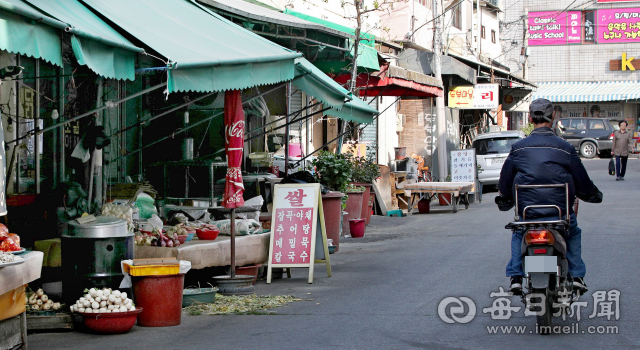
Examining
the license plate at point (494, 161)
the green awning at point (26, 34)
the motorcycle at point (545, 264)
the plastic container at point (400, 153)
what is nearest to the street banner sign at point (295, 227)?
the motorcycle at point (545, 264)

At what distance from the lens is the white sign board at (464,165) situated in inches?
845

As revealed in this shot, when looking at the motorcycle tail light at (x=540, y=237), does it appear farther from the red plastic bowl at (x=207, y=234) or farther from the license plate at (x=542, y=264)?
the red plastic bowl at (x=207, y=234)

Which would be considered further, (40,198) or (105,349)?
(40,198)

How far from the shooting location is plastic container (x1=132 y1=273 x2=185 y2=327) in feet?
23.4

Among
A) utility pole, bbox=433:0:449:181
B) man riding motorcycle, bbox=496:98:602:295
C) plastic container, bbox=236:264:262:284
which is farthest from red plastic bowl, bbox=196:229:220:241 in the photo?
utility pole, bbox=433:0:449:181

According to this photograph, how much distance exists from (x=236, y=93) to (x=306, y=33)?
519cm

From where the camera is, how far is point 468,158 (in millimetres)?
21453

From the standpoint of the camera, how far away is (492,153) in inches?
957

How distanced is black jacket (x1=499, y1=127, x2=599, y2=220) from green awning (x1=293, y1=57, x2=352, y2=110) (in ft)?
12.2

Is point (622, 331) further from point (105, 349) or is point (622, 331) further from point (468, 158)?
point (468, 158)

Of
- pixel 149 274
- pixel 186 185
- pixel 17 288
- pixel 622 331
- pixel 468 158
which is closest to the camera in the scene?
pixel 17 288

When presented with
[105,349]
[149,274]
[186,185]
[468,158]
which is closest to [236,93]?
[149,274]

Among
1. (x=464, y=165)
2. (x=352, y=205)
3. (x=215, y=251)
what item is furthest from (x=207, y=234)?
(x=464, y=165)

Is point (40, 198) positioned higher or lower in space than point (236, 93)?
lower
